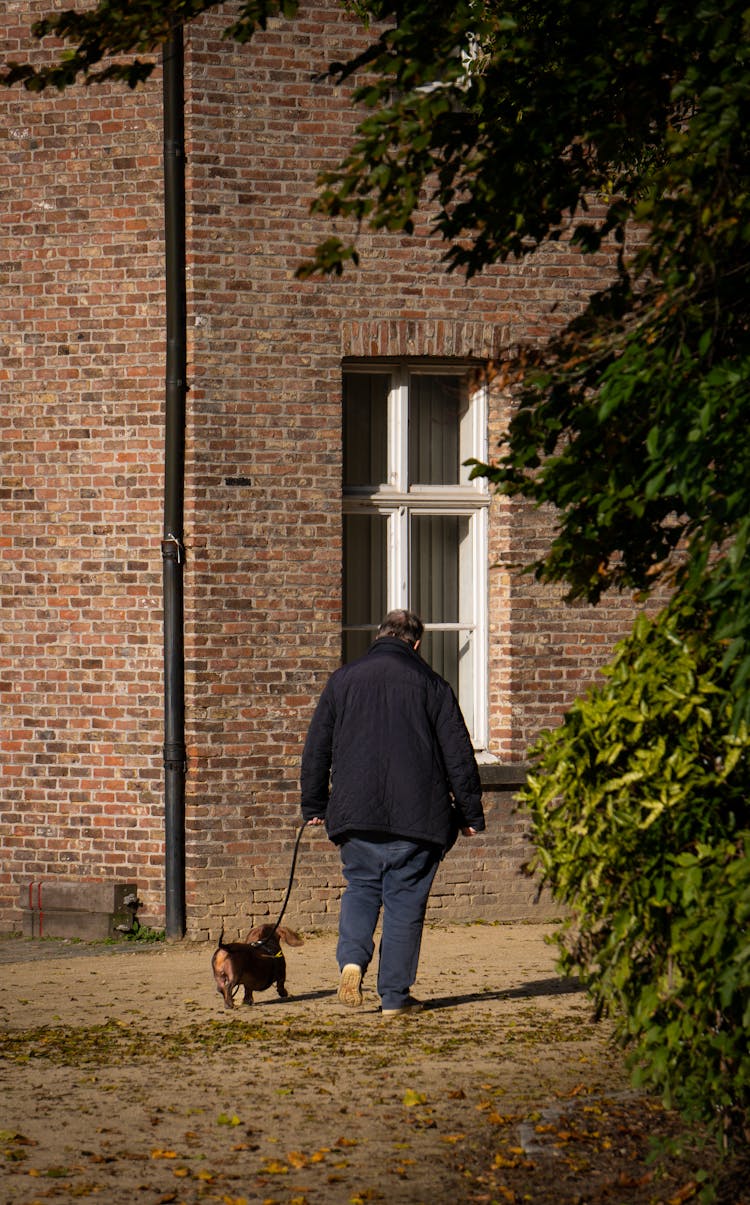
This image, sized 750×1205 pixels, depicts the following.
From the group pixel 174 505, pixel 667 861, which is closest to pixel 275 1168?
pixel 667 861

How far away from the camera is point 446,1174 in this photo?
531cm

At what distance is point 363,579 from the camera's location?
453 inches

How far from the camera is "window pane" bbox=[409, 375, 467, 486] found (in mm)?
11555

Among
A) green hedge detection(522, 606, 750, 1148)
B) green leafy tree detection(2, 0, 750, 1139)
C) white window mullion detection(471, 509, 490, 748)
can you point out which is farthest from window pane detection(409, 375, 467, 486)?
green hedge detection(522, 606, 750, 1148)

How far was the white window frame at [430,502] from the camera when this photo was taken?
1139cm

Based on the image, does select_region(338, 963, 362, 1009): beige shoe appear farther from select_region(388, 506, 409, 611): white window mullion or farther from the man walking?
select_region(388, 506, 409, 611): white window mullion

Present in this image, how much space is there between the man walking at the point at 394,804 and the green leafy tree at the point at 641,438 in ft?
8.87

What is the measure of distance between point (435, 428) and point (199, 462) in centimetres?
186

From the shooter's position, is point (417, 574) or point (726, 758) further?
point (417, 574)

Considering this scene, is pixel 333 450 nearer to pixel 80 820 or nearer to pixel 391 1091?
pixel 80 820

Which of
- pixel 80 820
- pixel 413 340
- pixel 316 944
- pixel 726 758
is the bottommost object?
pixel 316 944

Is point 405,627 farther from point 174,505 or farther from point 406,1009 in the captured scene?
point 174,505

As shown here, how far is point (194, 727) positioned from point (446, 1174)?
5590 mm

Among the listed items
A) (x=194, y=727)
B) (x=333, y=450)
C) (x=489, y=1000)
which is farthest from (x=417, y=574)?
(x=489, y=1000)
